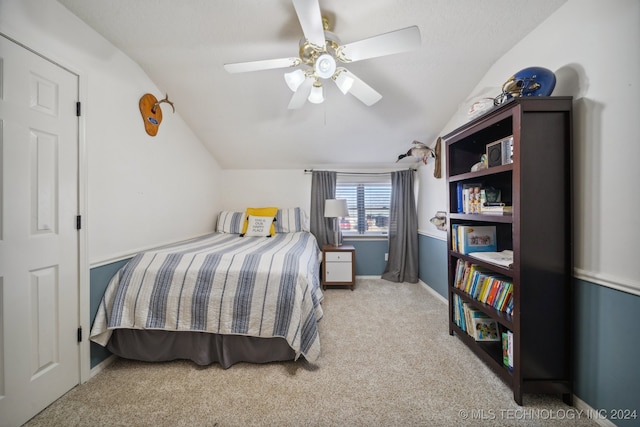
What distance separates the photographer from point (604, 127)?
1127mm

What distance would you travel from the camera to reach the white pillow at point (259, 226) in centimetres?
297

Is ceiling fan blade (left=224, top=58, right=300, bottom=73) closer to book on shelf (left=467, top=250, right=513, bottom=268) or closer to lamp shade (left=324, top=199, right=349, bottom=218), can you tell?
book on shelf (left=467, top=250, right=513, bottom=268)

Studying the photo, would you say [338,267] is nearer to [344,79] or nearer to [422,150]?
[422,150]

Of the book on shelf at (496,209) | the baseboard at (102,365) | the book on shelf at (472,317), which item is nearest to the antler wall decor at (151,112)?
the baseboard at (102,365)

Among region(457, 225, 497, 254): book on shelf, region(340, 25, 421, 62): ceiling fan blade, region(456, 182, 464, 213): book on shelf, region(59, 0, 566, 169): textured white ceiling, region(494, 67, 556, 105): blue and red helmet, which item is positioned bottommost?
region(457, 225, 497, 254): book on shelf

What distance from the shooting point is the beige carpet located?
1183 millimetres

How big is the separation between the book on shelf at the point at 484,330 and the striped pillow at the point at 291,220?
221 cm

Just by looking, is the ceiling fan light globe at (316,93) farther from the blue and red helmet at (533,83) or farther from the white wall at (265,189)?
the white wall at (265,189)

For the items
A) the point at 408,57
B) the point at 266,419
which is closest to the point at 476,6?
the point at 408,57

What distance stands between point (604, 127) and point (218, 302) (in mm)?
2354

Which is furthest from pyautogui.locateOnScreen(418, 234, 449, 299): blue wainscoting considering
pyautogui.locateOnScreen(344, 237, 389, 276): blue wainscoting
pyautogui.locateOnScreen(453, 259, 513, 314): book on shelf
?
pyautogui.locateOnScreen(453, 259, 513, 314): book on shelf

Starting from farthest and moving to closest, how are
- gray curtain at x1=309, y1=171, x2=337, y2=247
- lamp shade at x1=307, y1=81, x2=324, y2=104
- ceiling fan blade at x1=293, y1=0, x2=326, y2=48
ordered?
gray curtain at x1=309, y1=171, x2=337, y2=247 < lamp shade at x1=307, y1=81, x2=324, y2=104 < ceiling fan blade at x1=293, y1=0, x2=326, y2=48

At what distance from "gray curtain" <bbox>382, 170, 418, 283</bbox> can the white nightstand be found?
689mm

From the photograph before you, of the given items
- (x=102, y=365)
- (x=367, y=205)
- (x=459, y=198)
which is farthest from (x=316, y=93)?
(x=102, y=365)
